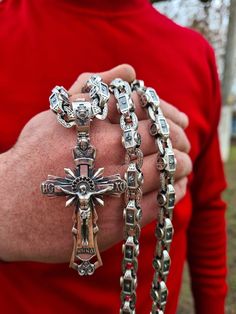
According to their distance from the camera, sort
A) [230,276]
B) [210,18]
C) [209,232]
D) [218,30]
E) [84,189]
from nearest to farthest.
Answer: [84,189]
[209,232]
[230,276]
[210,18]
[218,30]

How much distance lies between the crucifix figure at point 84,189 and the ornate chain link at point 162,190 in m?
0.09

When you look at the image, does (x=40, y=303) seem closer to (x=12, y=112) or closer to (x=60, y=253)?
(x=60, y=253)

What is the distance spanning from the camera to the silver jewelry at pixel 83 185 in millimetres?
592

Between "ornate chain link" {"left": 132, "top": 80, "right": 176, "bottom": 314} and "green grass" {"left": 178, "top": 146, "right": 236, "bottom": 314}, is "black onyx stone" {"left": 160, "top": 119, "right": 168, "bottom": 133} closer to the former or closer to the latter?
"ornate chain link" {"left": 132, "top": 80, "right": 176, "bottom": 314}

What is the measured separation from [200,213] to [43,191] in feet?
2.36

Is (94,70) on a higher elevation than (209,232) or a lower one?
higher

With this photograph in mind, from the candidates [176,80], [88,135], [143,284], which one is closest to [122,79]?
[88,135]

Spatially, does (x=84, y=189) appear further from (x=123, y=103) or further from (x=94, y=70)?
(x=94, y=70)

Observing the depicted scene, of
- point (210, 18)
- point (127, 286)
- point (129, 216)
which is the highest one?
point (210, 18)

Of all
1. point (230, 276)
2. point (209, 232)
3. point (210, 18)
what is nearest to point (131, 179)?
point (209, 232)

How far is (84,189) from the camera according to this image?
59cm

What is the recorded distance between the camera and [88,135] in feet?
2.00

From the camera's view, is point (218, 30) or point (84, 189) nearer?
point (84, 189)

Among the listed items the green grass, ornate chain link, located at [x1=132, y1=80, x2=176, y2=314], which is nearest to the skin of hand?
ornate chain link, located at [x1=132, y1=80, x2=176, y2=314]
